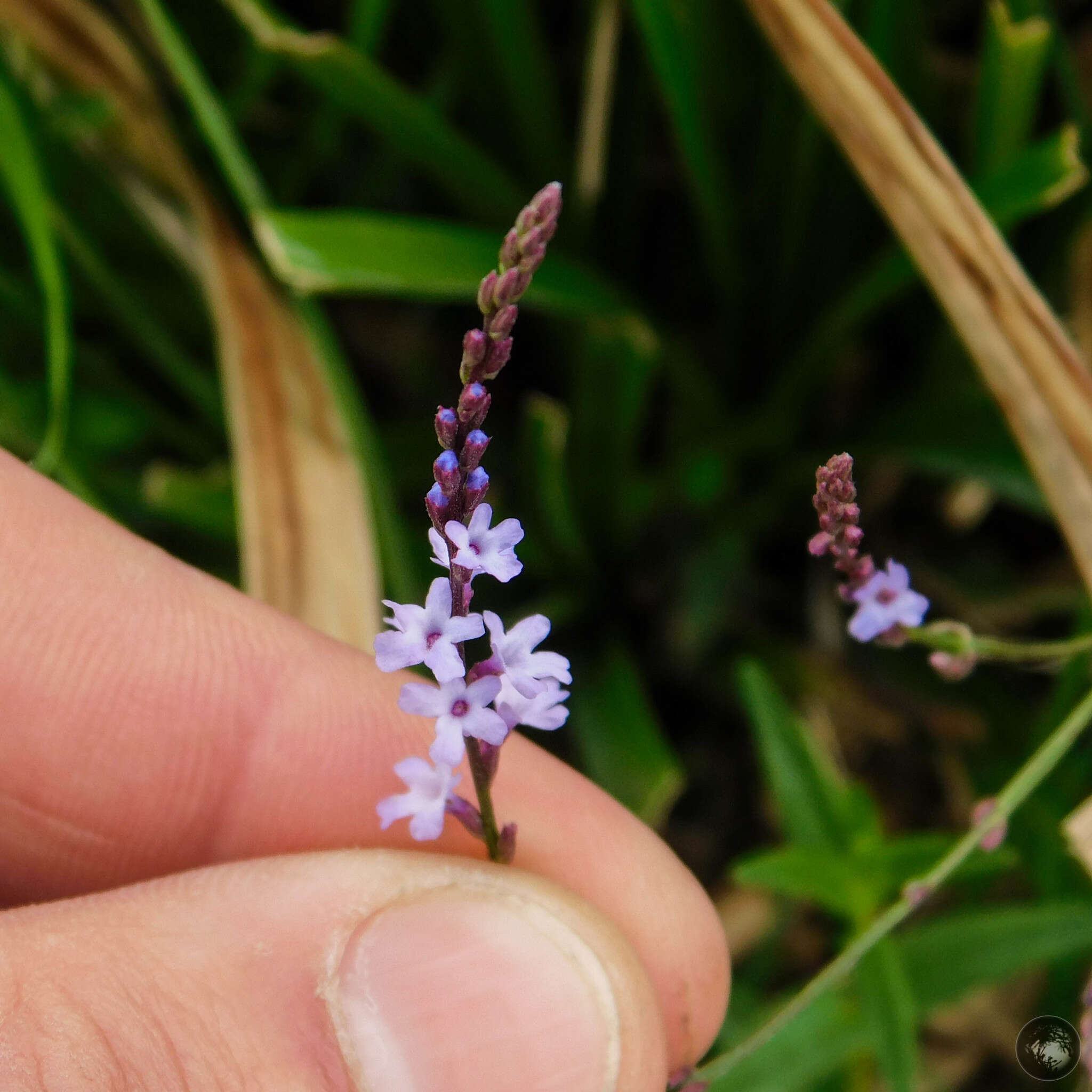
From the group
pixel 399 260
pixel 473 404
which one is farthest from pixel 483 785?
pixel 399 260

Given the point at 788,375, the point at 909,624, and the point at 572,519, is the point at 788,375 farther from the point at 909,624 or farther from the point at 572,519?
the point at 909,624

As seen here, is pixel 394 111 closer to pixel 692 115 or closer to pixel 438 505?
pixel 692 115

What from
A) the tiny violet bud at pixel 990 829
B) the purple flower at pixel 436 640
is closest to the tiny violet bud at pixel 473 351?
the purple flower at pixel 436 640

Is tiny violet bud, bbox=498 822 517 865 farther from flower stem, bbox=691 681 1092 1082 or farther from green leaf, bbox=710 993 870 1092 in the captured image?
green leaf, bbox=710 993 870 1092

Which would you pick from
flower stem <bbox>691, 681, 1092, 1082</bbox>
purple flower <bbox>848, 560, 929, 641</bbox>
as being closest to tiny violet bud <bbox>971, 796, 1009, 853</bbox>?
flower stem <bbox>691, 681, 1092, 1082</bbox>

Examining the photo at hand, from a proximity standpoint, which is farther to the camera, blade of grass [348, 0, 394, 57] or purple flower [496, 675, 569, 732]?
blade of grass [348, 0, 394, 57]

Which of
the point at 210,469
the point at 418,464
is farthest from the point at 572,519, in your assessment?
the point at 210,469
